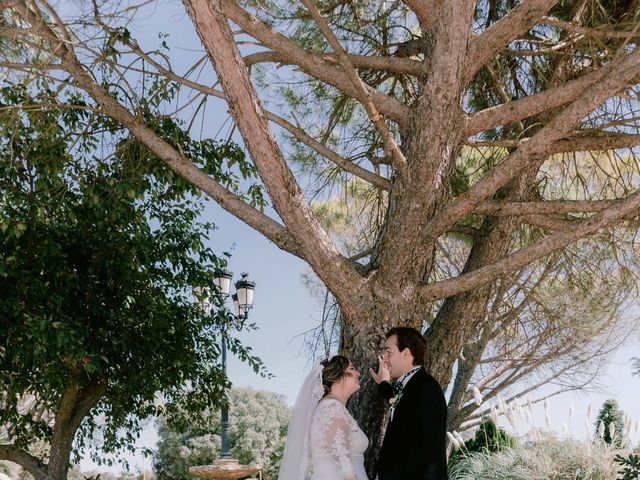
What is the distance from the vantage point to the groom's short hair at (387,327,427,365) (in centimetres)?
427

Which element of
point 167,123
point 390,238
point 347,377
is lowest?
point 347,377

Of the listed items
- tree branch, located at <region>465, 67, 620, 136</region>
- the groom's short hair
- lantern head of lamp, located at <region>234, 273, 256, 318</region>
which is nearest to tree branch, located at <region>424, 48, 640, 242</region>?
tree branch, located at <region>465, 67, 620, 136</region>

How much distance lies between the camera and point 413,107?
4.96 meters

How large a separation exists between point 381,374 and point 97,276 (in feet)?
12.5

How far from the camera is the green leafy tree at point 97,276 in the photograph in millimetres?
6281

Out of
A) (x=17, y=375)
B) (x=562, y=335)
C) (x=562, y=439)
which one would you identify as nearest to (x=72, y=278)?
(x=17, y=375)

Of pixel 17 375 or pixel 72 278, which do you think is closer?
pixel 72 278

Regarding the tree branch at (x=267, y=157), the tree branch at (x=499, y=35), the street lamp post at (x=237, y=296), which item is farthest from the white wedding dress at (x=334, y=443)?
the street lamp post at (x=237, y=296)

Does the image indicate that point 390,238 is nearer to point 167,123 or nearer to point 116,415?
point 167,123

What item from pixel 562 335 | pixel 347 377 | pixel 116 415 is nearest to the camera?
pixel 347 377

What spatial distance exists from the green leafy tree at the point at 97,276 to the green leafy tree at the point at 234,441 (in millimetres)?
9134

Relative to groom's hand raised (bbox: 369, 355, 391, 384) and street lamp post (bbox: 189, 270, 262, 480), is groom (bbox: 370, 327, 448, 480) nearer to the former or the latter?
groom's hand raised (bbox: 369, 355, 391, 384)

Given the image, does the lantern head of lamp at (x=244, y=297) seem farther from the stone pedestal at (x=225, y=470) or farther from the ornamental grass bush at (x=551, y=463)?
the ornamental grass bush at (x=551, y=463)

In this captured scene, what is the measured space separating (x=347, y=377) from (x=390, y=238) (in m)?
0.98
